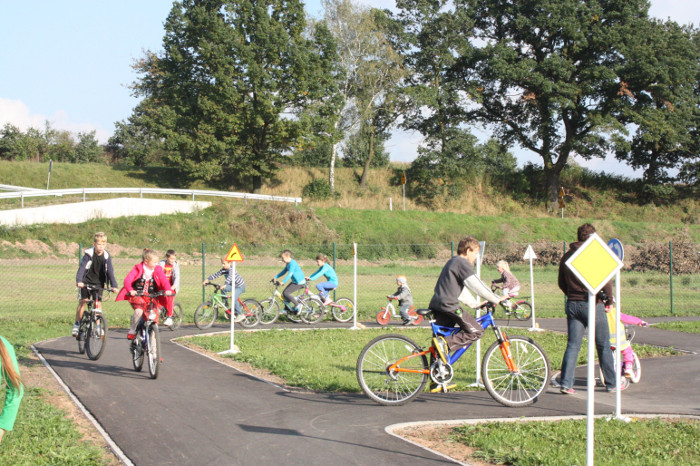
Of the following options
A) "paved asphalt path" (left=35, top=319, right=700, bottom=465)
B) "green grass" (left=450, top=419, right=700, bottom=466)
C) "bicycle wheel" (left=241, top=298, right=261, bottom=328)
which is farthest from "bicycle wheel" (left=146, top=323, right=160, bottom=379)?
"bicycle wheel" (left=241, top=298, right=261, bottom=328)

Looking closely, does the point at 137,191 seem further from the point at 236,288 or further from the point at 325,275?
the point at 236,288

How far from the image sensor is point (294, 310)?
690 inches

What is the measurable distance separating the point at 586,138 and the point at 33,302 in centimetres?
3602

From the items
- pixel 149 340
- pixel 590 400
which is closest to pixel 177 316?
pixel 149 340

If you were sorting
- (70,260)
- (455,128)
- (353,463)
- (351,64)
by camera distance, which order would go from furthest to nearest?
1. (455,128)
2. (351,64)
3. (70,260)
4. (353,463)

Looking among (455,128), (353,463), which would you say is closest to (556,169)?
(455,128)

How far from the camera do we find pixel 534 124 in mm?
47406

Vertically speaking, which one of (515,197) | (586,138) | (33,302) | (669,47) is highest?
(669,47)

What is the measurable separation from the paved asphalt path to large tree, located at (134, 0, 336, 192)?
3154cm

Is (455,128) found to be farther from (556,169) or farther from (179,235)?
(179,235)

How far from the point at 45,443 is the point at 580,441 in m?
4.82

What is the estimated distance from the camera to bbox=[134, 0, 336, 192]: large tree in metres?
40.9

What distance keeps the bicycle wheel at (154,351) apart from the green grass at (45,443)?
2084 millimetres

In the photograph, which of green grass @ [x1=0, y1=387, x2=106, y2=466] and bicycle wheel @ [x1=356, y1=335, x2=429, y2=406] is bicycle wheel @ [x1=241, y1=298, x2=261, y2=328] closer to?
bicycle wheel @ [x1=356, y1=335, x2=429, y2=406]
